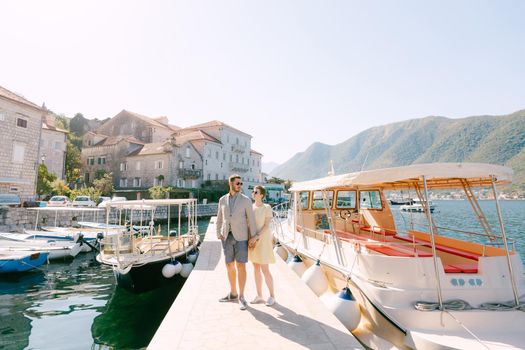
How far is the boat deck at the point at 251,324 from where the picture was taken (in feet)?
13.8

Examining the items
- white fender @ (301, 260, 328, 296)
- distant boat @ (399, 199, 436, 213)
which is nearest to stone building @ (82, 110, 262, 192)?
distant boat @ (399, 199, 436, 213)

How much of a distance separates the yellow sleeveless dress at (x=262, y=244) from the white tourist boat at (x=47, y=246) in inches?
520

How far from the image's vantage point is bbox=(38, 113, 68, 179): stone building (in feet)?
130

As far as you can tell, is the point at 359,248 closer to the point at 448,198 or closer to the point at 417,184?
the point at 417,184

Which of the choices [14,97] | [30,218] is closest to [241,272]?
[30,218]

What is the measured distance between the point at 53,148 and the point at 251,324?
46.5 metres

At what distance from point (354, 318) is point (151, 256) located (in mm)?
6123

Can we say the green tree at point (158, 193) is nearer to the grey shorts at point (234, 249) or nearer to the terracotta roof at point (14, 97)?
the terracotta roof at point (14, 97)

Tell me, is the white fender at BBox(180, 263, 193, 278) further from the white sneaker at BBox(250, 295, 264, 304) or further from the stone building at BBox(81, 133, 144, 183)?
the stone building at BBox(81, 133, 144, 183)

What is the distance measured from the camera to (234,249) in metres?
5.37

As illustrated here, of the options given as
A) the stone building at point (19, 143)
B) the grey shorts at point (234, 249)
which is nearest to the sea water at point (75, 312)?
the grey shorts at point (234, 249)

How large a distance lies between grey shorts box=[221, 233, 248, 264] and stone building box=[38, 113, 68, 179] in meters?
43.7


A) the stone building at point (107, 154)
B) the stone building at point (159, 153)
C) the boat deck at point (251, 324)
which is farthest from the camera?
the stone building at point (107, 154)

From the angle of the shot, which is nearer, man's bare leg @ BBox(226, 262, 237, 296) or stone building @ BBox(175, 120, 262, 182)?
man's bare leg @ BBox(226, 262, 237, 296)
